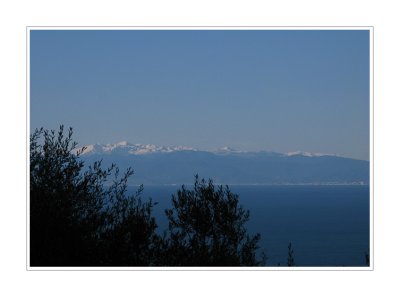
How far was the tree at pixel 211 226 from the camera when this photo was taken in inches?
363

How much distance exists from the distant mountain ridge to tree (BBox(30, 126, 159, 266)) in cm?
155

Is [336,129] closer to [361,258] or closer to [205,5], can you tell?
[361,258]

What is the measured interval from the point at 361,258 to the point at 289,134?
3497 millimetres

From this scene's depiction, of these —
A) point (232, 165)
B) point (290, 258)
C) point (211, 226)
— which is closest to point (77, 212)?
point (211, 226)

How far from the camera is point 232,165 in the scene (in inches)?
534

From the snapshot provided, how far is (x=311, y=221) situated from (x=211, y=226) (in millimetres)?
3566

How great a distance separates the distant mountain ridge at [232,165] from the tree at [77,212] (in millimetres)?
1547

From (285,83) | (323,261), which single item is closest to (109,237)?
(323,261)

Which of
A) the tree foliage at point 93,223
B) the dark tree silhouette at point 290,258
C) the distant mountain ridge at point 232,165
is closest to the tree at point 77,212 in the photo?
the tree foliage at point 93,223

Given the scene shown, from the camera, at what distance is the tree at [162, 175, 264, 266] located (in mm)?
9211

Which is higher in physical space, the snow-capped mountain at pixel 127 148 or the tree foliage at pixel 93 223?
the snow-capped mountain at pixel 127 148

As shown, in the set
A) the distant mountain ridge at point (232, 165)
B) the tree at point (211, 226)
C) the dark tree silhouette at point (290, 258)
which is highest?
the distant mountain ridge at point (232, 165)

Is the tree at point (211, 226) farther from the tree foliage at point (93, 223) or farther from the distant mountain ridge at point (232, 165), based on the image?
the distant mountain ridge at point (232, 165)

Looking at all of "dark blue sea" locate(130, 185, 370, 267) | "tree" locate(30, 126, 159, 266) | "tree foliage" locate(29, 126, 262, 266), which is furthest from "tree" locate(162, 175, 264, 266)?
"tree" locate(30, 126, 159, 266)
